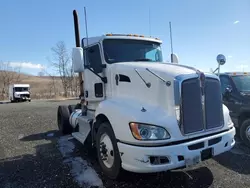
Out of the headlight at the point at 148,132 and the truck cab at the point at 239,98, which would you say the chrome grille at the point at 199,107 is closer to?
the headlight at the point at 148,132

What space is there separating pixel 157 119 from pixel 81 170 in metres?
2.07

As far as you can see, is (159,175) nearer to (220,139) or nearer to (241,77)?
(220,139)

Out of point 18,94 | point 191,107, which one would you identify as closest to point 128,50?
point 191,107

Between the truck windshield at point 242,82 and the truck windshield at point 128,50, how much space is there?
2465mm

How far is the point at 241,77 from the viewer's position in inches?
236

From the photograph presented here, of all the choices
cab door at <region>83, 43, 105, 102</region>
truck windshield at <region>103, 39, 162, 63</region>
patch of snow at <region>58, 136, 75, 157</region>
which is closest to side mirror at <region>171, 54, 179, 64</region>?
truck windshield at <region>103, 39, 162, 63</region>

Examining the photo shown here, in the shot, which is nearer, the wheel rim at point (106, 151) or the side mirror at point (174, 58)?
the wheel rim at point (106, 151)

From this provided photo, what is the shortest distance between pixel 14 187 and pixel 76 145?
245 cm

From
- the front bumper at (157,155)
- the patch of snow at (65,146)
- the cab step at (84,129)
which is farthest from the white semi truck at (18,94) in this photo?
the front bumper at (157,155)

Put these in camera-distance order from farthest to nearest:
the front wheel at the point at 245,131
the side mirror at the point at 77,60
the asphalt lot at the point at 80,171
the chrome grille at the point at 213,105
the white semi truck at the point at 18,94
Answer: the white semi truck at the point at 18,94 < the front wheel at the point at 245,131 < the side mirror at the point at 77,60 < the asphalt lot at the point at 80,171 < the chrome grille at the point at 213,105

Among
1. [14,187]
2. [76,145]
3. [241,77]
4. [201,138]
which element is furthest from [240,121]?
[14,187]

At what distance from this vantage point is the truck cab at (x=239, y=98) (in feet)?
17.6

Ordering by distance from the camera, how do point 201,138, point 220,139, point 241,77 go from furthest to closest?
point 241,77, point 220,139, point 201,138

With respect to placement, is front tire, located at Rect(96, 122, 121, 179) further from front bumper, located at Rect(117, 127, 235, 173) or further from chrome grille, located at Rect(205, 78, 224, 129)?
chrome grille, located at Rect(205, 78, 224, 129)
